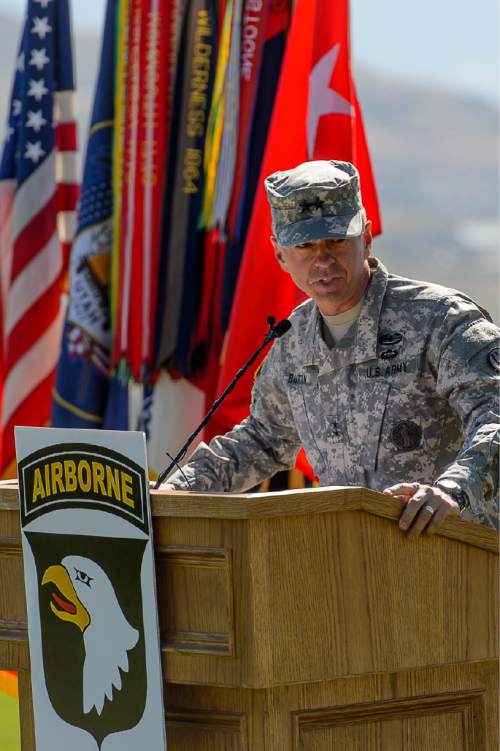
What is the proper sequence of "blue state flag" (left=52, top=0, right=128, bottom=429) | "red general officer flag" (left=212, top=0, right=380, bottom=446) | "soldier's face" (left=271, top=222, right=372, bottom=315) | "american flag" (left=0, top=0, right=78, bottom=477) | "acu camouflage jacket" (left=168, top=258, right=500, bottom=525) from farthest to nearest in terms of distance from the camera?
"american flag" (left=0, top=0, right=78, bottom=477) < "blue state flag" (left=52, top=0, right=128, bottom=429) < "red general officer flag" (left=212, top=0, right=380, bottom=446) < "soldier's face" (left=271, top=222, right=372, bottom=315) < "acu camouflage jacket" (left=168, top=258, right=500, bottom=525)

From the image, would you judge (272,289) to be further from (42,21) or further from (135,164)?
(42,21)

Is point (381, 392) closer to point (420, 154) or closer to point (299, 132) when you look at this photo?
point (299, 132)

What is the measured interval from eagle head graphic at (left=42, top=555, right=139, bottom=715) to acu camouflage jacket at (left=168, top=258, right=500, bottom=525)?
1.50 feet

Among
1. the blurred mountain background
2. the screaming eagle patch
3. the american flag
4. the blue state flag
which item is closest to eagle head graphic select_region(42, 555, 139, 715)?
the screaming eagle patch

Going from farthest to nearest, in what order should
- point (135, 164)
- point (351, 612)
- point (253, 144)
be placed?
point (135, 164)
point (253, 144)
point (351, 612)

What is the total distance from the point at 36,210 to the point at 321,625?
12.3 feet

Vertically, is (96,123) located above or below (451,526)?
above

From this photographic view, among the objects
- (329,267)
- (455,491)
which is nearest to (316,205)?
(329,267)

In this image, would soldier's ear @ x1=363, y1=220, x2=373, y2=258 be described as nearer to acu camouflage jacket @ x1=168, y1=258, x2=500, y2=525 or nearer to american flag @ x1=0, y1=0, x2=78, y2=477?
acu camouflage jacket @ x1=168, y1=258, x2=500, y2=525

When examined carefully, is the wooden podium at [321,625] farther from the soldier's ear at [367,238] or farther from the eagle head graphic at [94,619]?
the soldier's ear at [367,238]

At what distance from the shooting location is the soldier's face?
2.04 m

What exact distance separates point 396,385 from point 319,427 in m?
0.19

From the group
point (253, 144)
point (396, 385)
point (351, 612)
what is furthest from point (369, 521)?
point (253, 144)

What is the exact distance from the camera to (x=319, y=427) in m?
2.16
